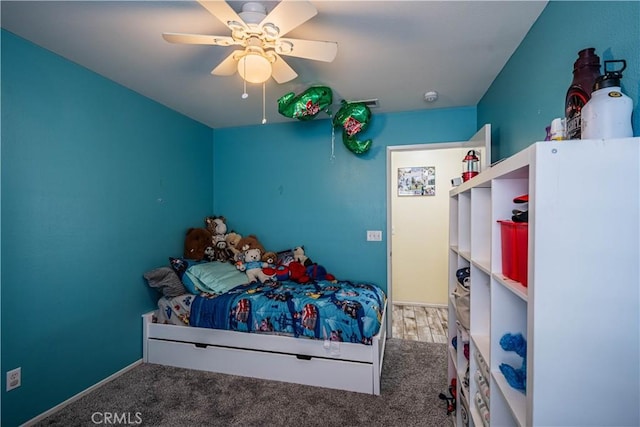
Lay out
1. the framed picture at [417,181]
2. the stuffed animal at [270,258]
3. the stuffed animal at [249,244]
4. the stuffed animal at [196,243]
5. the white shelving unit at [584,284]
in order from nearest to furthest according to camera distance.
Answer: the white shelving unit at [584,284], the stuffed animal at [196,243], the stuffed animal at [270,258], the stuffed animal at [249,244], the framed picture at [417,181]

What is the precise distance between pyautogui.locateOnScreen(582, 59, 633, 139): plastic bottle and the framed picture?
10.4 ft

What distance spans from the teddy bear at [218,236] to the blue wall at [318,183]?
0.61ft

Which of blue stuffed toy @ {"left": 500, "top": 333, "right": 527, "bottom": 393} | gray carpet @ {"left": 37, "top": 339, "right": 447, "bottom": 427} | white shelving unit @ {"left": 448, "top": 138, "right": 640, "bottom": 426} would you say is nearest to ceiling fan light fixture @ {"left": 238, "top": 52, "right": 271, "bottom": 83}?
white shelving unit @ {"left": 448, "top": 138, "right": 640, "bottom": 426}

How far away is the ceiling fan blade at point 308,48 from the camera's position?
4.78ft

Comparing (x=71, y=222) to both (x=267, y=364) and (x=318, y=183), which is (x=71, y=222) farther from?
(x=318, y=183)

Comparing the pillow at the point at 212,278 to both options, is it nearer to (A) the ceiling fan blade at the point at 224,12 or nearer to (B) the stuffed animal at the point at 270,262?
(B) the stuffed animal at the point at 270,262

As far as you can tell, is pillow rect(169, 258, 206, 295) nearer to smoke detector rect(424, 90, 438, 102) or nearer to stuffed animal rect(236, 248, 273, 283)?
stuffed animal rect(236, 248, 273, 283)

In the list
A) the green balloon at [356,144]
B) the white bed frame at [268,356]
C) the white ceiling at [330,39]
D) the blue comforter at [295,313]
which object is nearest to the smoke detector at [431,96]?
the white ceiling at [330,39]

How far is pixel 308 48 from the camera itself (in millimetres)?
1506

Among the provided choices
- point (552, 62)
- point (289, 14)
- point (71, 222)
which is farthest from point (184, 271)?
point (552, 62)

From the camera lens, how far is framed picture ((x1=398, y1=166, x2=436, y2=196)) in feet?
12.8

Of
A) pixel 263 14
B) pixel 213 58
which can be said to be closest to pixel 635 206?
pixel 263 14

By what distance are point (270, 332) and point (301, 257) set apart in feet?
3.37

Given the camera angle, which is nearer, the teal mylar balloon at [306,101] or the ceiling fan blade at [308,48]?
the ceiling fan blade at [308,48]
